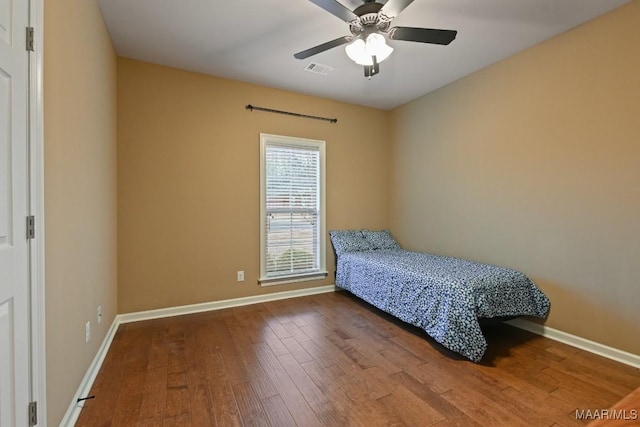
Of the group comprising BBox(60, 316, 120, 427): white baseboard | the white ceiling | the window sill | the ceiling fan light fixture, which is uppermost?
the white ceiling

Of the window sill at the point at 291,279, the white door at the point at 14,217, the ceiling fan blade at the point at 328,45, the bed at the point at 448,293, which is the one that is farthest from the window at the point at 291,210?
the white door at the point at 14,217

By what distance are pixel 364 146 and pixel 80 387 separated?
13.2 feet

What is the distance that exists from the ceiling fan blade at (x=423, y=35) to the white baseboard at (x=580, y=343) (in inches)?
106

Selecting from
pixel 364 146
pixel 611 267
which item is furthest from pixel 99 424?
pixel 364 146

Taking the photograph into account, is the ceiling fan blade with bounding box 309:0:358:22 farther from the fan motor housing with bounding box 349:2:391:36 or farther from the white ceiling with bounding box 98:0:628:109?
the white ceiling with bounding box 98:0:628:109

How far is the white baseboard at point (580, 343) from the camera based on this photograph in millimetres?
2162

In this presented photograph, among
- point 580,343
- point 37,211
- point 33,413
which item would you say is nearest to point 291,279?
point 33,413

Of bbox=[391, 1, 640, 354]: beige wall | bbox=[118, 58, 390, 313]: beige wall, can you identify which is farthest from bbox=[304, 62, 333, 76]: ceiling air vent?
bbox=[391, 1, 640, 354]: beige wall

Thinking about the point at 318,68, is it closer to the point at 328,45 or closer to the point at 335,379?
the point at 328,45

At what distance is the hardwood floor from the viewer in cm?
164

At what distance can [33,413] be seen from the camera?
1.22m

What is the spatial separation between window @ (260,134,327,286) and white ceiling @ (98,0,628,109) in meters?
0.88

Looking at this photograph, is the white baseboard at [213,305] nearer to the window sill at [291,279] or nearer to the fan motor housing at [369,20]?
the window sill at [291,279]

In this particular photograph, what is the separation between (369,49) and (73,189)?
7.03 ft
